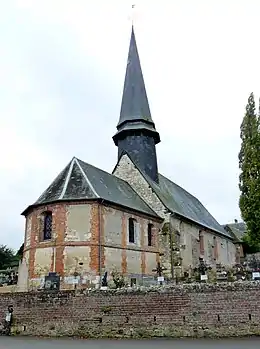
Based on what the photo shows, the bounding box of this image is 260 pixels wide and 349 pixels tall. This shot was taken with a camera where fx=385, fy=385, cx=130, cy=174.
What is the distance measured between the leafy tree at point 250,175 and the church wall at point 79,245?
6518mm

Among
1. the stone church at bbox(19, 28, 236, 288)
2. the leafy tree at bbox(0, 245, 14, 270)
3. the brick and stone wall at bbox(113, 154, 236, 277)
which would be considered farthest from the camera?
the leafy tree at bbox(0, 245, 14, 270)

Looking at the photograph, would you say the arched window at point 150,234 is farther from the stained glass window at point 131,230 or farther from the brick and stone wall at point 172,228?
the stained glass window at point 131,230

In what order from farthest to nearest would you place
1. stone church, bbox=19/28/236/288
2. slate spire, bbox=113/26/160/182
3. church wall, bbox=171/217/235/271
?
slate spire, bbox=113/26/160/182 → church wall, bbox=171/217/235/271 → stone church, bbox=19/28/236/288

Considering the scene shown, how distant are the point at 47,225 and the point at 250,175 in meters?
10.8

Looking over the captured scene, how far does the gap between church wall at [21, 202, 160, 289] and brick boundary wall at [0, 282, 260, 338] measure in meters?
3.67

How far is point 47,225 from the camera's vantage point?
20.4 meters

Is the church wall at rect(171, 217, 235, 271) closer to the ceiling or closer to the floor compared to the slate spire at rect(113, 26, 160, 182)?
closer to the floor

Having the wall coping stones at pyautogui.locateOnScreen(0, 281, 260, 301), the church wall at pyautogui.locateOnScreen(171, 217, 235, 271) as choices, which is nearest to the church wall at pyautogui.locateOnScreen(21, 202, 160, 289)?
the wall coping stones at pyautogui.locateOnScreen(0, 281, 260, 301)

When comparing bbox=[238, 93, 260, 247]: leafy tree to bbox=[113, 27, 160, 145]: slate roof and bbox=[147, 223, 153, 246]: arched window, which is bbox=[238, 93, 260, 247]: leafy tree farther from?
bbox=[113, 27, 160, 145]: slate roof

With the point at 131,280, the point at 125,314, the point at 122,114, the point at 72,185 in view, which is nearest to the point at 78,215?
the point at 72,185

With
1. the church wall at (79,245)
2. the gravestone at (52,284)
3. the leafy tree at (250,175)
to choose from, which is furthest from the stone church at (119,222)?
the leafy tree at (250,175)

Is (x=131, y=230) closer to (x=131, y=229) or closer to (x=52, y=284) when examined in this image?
(x=131, y=229)

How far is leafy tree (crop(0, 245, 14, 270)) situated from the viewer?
36.2m

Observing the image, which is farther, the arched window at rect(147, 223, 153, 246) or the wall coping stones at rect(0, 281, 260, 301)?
the arched window at rect(147, 223, 153, 246)
